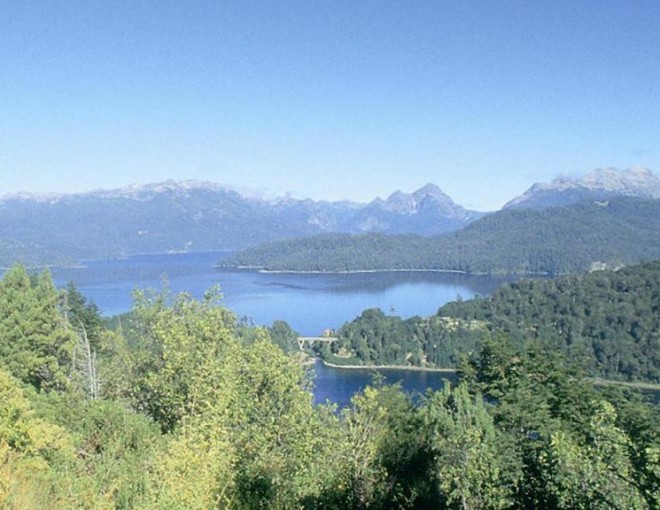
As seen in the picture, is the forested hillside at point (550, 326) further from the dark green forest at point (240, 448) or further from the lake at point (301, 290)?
the dark green forest at point (240, 448)

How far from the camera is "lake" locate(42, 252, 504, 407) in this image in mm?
75438

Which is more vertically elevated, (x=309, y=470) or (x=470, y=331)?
(x=309, y=470)

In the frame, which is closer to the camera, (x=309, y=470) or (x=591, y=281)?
(x=309, y=470)

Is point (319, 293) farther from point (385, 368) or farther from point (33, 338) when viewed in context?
point (33, 338)

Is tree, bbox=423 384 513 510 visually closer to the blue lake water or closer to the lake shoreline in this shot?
the blue lake water

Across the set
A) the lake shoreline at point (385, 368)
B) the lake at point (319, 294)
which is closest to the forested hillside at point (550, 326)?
the lake shoreline at point (385, 368)

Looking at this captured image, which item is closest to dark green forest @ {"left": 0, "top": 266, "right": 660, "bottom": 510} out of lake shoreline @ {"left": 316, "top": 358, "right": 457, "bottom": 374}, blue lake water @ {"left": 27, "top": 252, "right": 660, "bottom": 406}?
blue lake water @ {"left": 27, "top": 252, "right": 660, "bottom": 406}

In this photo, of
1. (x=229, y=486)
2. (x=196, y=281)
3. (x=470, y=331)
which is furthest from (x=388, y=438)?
(x=196, y=281)

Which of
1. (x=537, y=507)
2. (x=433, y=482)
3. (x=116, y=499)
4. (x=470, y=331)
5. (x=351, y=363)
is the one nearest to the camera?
(x=116, y=499)

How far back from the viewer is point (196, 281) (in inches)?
6048

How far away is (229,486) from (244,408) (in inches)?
115

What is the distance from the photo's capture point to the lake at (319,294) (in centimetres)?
7544

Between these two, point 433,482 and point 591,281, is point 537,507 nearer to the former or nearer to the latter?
point 433,482

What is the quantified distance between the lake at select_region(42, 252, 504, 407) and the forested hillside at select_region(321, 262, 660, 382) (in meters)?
7.08
